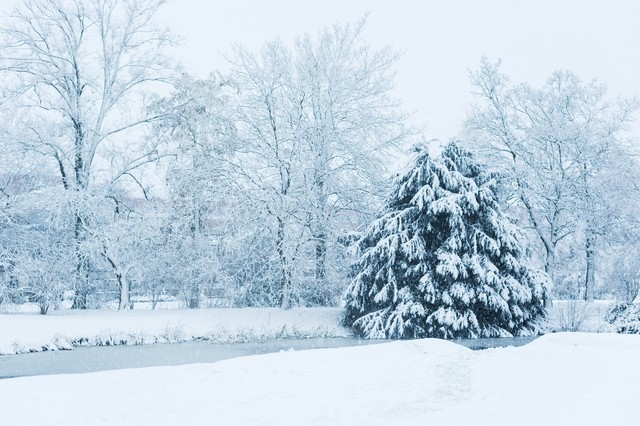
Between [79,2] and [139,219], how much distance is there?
8351mm

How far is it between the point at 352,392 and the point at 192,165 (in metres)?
16.8

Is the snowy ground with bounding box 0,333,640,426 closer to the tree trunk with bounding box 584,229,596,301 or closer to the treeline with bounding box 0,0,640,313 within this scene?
the treeline with bounding box 0,0,640,313

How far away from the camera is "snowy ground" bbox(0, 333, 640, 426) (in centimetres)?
834

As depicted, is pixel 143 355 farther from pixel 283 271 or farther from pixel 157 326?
pixel 283 271

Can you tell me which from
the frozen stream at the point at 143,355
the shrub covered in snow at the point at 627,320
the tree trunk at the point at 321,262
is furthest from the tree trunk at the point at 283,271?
Answer: the shrub covered in snow at the point at 627,320

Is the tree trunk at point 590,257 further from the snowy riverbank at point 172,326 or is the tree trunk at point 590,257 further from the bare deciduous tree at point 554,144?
the snowy riverbank at point 172,326

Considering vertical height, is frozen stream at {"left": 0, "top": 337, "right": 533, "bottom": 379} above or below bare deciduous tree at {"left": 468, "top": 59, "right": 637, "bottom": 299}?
below

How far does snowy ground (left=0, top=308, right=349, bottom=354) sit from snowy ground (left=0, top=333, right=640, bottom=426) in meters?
7.86

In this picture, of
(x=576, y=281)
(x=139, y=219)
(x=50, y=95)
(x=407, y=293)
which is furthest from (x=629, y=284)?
(x=50, y=95)

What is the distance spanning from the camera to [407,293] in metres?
21.4

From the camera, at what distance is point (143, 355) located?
690 inches

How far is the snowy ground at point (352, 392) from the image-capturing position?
8344mm

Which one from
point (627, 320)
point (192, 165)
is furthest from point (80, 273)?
point (627, 320)

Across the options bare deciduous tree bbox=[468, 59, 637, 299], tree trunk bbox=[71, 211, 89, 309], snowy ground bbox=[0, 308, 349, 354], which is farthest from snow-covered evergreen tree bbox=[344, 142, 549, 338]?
tree trunk bbox=[71, 211, 89, 309]
